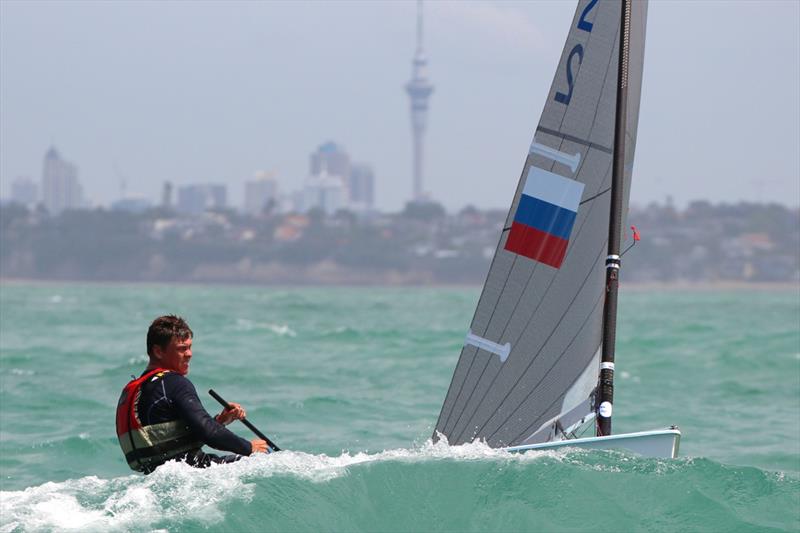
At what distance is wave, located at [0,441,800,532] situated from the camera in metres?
6.70

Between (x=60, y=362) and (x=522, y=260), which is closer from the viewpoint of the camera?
(x=522, y=260)

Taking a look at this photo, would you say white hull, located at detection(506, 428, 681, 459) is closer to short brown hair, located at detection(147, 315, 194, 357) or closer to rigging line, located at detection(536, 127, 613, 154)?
rigging line, located at detection(536, 127, 613, 154)

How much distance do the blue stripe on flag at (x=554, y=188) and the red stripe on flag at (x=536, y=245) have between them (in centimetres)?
20

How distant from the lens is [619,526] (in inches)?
273

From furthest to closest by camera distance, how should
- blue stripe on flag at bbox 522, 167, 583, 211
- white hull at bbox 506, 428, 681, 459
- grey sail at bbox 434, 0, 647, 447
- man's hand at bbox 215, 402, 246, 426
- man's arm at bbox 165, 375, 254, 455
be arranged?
blue stripe on flag at bbox 522, 167, 583, 211 < grey sail at bbox 434, 0, 647, 447 < white hull at bbox 506, 428, 681, 459 < man's hand at bbox 215, 402, 246, 426 < man's arm at bbox 165, 375, 254, 455

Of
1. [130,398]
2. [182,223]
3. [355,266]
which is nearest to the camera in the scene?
[130,398]

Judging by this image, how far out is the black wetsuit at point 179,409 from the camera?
20.1ft

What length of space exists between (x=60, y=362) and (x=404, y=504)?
580 inches

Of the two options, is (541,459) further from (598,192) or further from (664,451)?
(598,192)

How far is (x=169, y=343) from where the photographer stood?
6.22m

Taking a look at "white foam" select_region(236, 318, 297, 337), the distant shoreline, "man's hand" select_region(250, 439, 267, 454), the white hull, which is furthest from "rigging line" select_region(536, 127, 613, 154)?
the distant shoreline

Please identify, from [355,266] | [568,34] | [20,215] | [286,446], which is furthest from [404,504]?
[20,215]

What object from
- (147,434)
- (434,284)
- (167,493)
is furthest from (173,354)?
(434,284)

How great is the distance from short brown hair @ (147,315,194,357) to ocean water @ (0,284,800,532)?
2.25 feet
